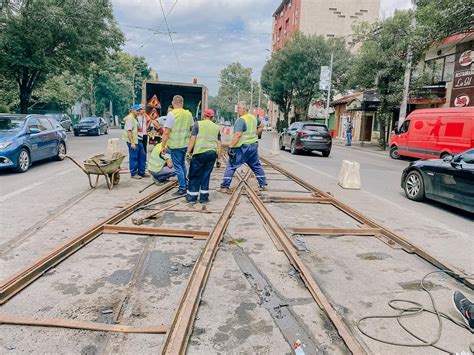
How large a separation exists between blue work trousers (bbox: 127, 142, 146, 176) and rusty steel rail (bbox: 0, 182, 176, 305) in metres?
3.46

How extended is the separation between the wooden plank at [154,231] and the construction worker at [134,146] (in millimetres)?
4077

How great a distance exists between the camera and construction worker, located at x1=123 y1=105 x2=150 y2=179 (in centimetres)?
920

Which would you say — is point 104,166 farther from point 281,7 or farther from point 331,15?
point 281,7

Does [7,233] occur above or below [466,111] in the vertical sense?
below

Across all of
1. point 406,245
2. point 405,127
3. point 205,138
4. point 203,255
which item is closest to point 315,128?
point 405,127

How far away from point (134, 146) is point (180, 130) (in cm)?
196

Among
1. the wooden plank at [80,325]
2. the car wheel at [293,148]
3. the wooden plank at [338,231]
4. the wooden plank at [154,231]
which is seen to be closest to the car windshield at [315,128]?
the car wheel at [293,148]

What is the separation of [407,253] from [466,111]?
12.5 m

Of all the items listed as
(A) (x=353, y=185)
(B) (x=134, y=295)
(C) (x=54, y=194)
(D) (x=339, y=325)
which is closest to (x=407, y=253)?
(D) (x=339, y=325)

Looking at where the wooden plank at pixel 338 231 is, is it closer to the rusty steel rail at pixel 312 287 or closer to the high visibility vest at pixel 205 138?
the rusty steel rail at pixel 312 287

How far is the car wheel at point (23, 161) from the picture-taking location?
1030 cm

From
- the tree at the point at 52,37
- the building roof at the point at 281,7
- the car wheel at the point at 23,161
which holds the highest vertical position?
the building roof at the point at 281,7

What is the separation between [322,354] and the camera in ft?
9.09

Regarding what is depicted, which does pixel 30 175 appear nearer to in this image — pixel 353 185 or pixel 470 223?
pixel 353 185
